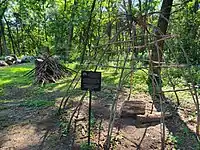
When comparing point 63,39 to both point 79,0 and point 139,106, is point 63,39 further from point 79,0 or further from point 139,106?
point 139,106

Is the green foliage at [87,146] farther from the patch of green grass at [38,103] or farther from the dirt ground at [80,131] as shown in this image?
the patch of green grass at [38,103]

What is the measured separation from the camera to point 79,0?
48.8 feet

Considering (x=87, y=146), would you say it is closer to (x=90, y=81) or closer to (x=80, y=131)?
(x=80, y=131)

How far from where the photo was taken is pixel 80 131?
10.9 feet

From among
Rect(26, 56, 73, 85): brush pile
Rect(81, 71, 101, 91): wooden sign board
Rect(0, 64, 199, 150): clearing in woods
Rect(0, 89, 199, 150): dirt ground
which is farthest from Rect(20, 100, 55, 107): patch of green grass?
Rect(26, 56, 73, 85): brush pile

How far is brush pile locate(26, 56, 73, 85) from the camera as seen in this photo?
670cm

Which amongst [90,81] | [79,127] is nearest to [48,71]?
[79,127]

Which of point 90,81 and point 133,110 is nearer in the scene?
point 90,81

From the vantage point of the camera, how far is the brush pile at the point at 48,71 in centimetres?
670

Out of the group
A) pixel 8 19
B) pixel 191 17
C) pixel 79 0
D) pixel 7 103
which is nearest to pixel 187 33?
pixel 191 17

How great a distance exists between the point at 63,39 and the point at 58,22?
93.9 inches

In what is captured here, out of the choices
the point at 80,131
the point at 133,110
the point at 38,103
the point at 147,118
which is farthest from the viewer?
the point at 38,103

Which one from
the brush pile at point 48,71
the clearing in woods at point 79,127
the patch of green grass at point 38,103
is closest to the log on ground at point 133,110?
the clearing in woods at point 79,127

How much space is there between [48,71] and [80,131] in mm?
4015
